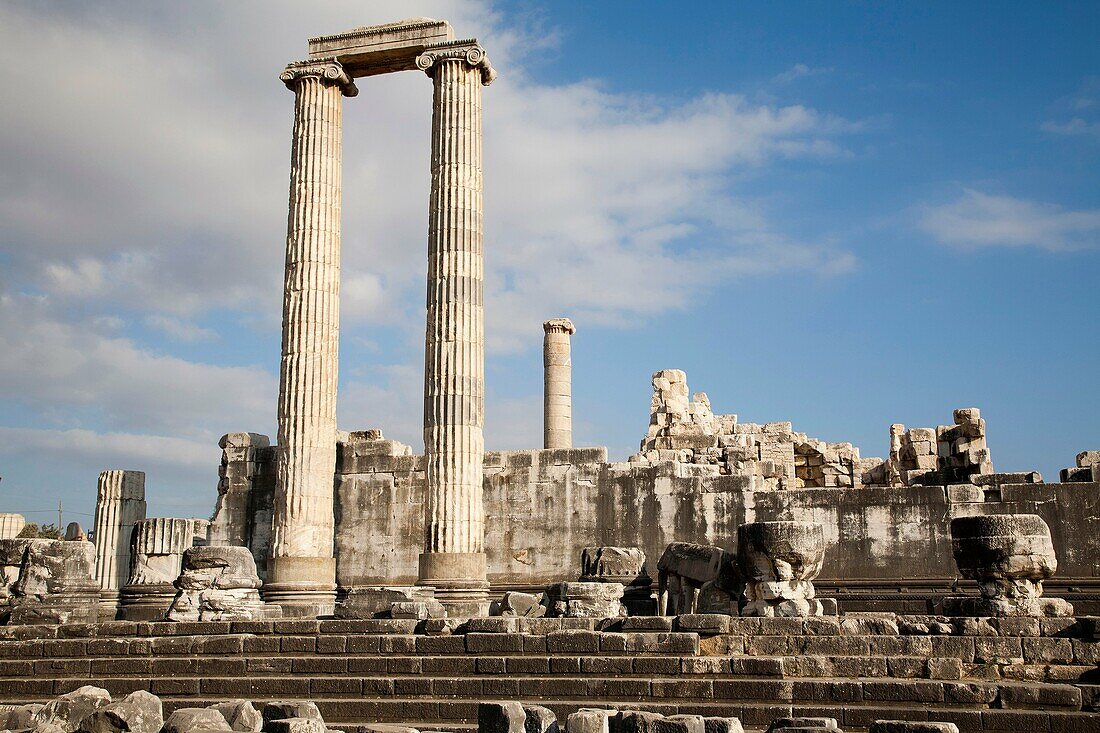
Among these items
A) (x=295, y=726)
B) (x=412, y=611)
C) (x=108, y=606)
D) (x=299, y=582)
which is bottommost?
(x=295, y=726)

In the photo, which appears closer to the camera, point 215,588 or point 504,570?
point 215,588

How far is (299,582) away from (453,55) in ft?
35.1

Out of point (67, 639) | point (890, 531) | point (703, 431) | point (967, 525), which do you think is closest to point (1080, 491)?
point (890, 531)

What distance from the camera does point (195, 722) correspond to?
8.57m

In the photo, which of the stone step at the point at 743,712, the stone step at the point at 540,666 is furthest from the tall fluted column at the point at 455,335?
the stone step at the point at 743,712

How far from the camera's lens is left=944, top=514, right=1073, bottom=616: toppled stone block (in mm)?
10953

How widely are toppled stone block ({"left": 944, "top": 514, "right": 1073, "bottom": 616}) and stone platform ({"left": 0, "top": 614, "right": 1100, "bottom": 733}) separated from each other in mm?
743

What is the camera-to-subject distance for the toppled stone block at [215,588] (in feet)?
48.4

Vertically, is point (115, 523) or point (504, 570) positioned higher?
point (115, 523)

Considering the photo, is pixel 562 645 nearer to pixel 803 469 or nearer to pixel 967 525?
pixel 967 525

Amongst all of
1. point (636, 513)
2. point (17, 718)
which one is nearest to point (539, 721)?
point (17, 718)

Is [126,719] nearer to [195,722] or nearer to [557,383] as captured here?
[195,722]

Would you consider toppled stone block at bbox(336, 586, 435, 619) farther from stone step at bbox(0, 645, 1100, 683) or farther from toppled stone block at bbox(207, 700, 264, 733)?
toppled stone block at bbox(207, 700, 264, 733)

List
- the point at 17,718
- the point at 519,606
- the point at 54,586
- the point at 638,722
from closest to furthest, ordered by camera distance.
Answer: the point at 638,722 < the point at 17,718 < the point at 519,606 < the point at 54,586
